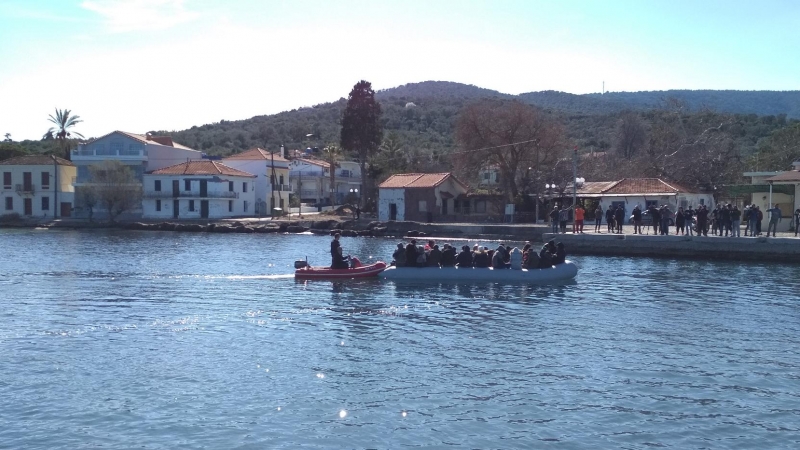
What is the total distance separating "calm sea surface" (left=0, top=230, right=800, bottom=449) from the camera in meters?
12.1

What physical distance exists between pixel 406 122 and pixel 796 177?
4211 inches

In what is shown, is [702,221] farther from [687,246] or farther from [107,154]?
[107,154]

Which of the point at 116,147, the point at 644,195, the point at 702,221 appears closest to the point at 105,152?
the point at 116,147

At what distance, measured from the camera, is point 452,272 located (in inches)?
1132

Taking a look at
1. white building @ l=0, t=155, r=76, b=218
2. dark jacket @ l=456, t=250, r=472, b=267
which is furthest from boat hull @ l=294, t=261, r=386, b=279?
white building @ l=0, t=155, r=76, b=218

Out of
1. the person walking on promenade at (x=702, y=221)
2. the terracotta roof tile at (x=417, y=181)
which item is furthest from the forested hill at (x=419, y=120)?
the person walking on promenade at (x=702, y=221)

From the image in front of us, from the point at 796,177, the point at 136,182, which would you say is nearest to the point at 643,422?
the point at 796,177

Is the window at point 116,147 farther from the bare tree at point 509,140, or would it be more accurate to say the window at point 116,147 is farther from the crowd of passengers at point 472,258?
the crowd of passengers at point 472,258

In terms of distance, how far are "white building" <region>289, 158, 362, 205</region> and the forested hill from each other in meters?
8.94

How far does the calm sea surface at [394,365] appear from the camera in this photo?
1208 centimetres

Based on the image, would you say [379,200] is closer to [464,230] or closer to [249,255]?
[464,230]

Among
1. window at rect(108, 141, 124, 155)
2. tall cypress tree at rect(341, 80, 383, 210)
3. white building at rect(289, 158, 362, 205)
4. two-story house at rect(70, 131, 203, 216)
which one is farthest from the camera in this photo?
white building at rect(289, 158, 362, 205)

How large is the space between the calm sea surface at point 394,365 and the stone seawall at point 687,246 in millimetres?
10138

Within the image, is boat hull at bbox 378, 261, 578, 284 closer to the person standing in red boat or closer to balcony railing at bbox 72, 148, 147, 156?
the person standing in red boat
